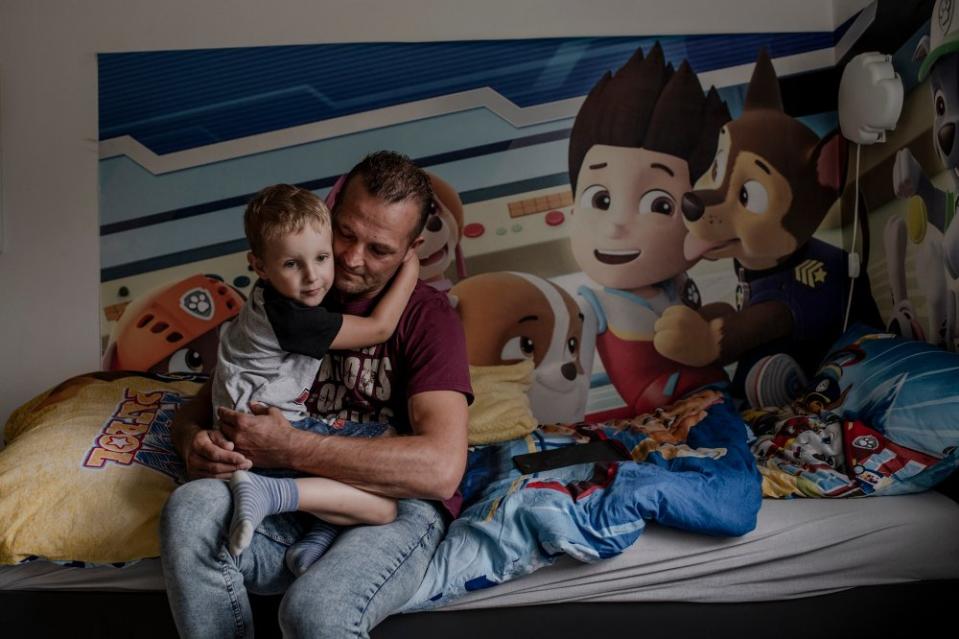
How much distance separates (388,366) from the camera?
186 centimetres

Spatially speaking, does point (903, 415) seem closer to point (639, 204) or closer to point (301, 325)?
point (639, 204)

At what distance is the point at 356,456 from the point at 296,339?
0.26m

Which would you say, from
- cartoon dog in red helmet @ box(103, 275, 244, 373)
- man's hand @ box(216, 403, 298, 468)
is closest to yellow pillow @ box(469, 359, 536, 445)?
man's hand @ box(216, 403, 298, 468)

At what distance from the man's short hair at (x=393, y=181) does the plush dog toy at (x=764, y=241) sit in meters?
1.23

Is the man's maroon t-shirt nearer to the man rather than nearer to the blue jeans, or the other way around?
the man

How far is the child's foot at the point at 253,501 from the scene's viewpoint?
4.76ft

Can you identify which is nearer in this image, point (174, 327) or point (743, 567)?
point (743, 567)

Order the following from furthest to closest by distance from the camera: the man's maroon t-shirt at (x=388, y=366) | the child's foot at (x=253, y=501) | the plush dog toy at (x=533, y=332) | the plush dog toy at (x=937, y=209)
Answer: the plush dog toy at (x=533, y=332), the plush dog toy at (x=937, y=209), the man's maroon t-shirt at (x=388, y=366), the child's foot at (x=253, y=501)

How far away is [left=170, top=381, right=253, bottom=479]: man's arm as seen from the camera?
169cm

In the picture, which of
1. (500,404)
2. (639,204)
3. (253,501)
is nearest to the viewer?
(253,501)

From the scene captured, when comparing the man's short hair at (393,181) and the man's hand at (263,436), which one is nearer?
the man's hand at (263,436)

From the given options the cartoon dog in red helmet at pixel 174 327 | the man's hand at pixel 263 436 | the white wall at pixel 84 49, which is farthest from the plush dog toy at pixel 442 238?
the man's hand at pixel 263 436

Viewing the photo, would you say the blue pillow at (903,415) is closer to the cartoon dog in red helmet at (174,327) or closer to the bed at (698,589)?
the bed at (698,589)

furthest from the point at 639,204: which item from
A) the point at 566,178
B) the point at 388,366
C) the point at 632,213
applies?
the point at 388,366
